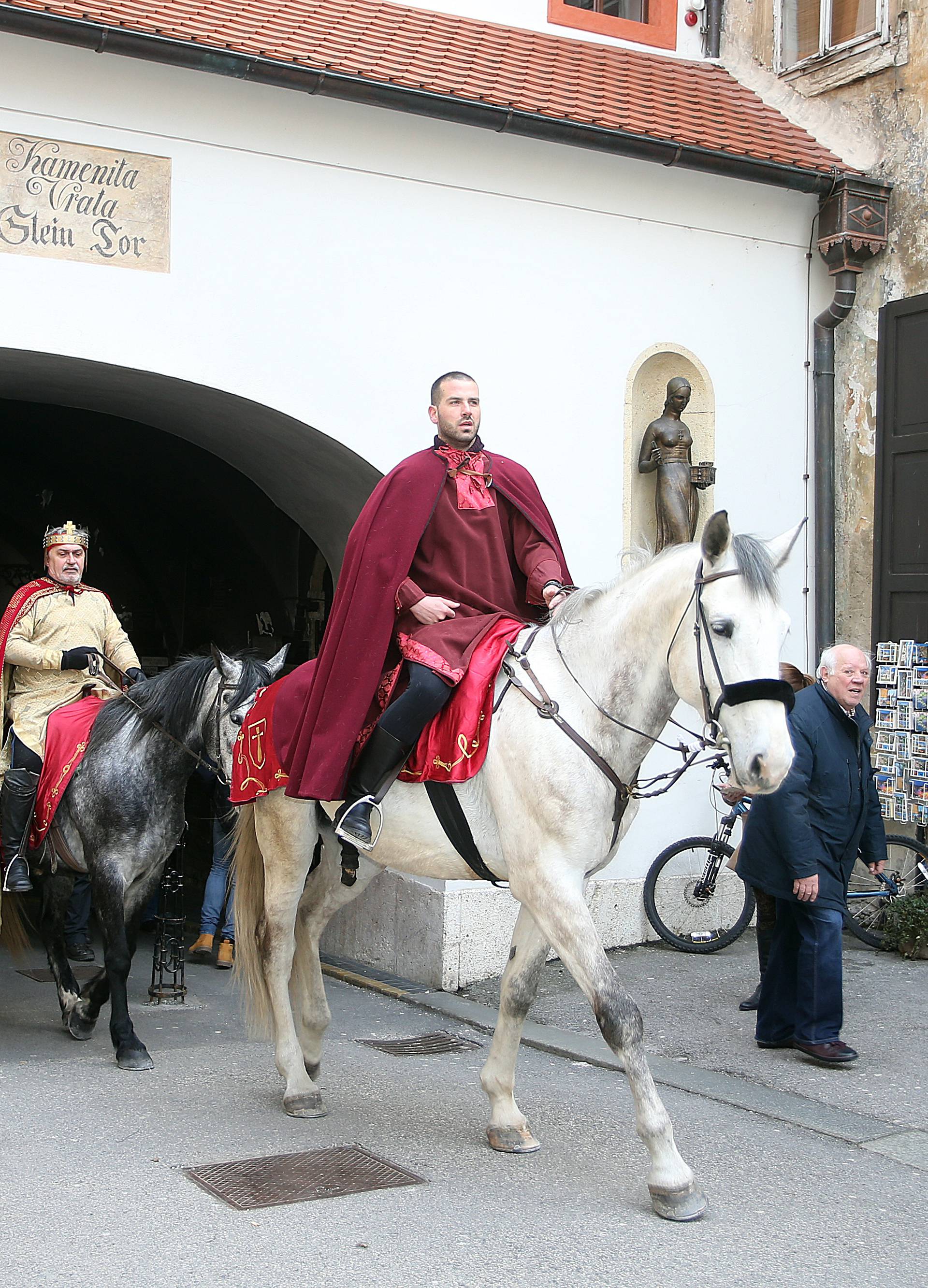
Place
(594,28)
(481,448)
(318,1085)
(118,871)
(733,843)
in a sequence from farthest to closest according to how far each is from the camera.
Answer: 1. (594,28)
2. (733,843)
3. (118,871)
4. (318,1085)
5. (481,448)

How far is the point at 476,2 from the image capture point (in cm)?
898

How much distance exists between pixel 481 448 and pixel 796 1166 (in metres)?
2.73

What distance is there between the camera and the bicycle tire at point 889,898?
822 cm

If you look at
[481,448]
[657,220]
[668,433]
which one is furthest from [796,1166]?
[657,220]

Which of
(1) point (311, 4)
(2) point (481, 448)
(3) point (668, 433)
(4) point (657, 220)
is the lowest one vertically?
(2) point (481, 448)

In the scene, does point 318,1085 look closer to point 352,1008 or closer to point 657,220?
point 352,1008

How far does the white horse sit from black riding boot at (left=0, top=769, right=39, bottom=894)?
1.55 metres

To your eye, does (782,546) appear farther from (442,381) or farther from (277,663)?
(277,663)

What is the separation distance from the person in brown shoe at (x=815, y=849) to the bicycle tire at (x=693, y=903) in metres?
1.82

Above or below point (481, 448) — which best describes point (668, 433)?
above

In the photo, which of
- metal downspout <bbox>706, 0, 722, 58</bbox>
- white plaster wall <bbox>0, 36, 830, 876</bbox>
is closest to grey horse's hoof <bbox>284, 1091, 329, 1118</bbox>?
white plaster wall <bbox>0, 36, 830, 876</bbox>

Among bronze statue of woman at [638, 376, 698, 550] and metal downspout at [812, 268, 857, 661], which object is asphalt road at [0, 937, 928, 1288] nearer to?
bronze statue of woman at [638, 376, 698, 550]

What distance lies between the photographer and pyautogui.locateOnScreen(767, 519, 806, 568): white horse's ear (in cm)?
398

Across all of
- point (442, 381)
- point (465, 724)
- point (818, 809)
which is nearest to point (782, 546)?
point (465, 724)
